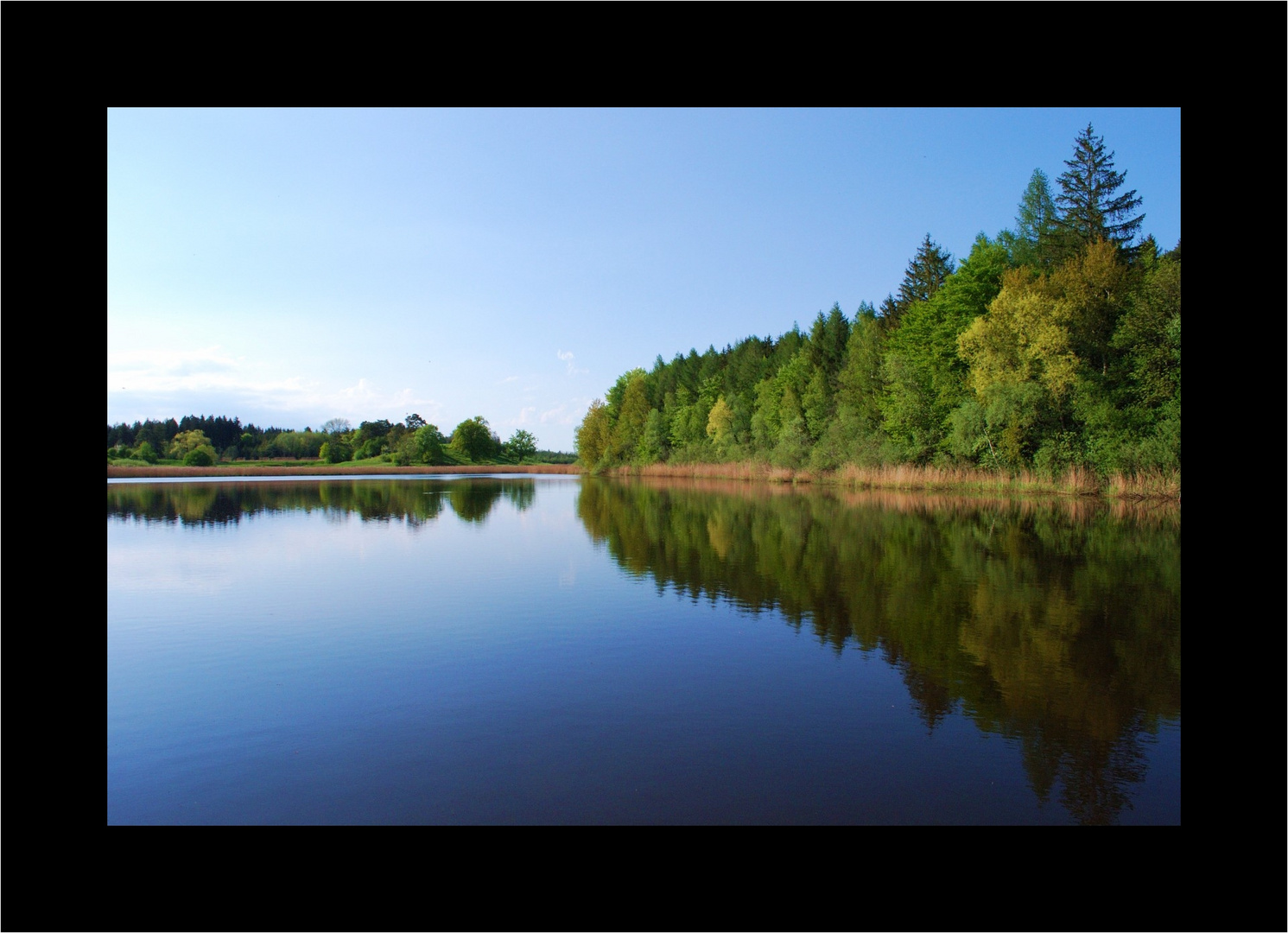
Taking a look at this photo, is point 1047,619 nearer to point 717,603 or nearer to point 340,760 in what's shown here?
point 717,603

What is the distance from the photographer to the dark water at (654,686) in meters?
4.91

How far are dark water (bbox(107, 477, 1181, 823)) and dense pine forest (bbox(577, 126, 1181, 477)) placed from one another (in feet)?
53.5

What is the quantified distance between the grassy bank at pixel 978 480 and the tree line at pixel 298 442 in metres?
56.7

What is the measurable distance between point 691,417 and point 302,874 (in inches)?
2894

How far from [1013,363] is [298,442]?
82.7 m

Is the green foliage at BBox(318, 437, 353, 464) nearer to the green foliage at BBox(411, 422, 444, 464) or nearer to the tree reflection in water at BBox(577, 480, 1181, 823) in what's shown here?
the green foliage at BBox(411, 422, 444, 464)

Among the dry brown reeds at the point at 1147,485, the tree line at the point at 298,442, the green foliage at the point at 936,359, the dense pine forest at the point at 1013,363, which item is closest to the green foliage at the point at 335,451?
the tree line at the point at 298,442

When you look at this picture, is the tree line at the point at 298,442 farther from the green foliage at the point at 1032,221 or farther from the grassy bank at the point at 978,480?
the green foliage at the point at 1032,221

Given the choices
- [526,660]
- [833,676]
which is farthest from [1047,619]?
[526,660]

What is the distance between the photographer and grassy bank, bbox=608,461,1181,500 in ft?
91.5

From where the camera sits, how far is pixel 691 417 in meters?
76.4

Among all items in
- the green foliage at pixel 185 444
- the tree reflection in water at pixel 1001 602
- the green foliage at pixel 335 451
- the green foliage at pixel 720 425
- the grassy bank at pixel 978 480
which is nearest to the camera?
the tree reflection in water at pixel 1001 602

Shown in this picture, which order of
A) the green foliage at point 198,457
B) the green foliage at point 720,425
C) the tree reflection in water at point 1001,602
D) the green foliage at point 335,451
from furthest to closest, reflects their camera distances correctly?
the green foliage at point 335,451
the green foliage at point 198,457
the green foliage at point 720,425
the tree reflection in water at point 1001,602

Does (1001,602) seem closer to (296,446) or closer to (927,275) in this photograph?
(927,275)
